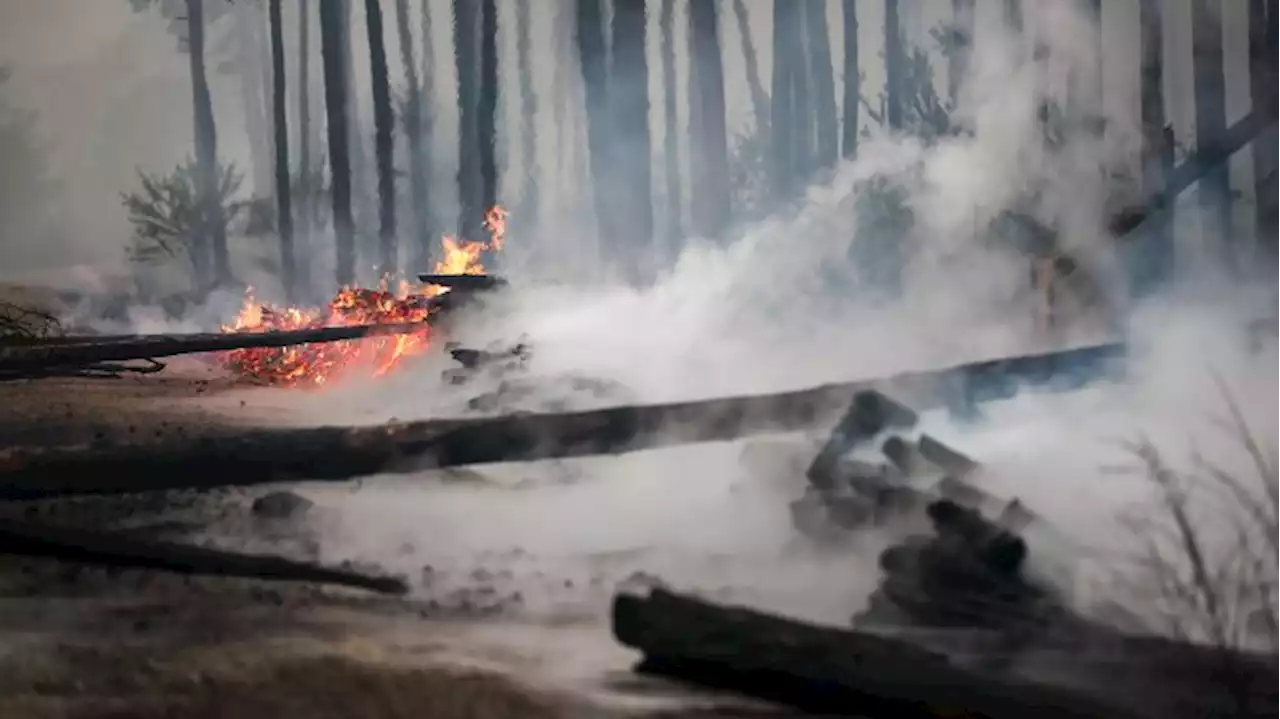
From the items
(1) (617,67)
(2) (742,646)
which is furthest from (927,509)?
(1) (617,67)

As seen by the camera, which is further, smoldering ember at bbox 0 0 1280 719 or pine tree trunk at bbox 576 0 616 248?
pine tree trunk at bbox 576 0 616 248

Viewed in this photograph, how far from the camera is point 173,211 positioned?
2137 mm

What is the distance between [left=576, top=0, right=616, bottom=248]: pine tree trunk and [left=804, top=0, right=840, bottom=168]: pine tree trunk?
34 centimetres

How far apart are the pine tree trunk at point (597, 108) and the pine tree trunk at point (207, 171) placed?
65 centimetres

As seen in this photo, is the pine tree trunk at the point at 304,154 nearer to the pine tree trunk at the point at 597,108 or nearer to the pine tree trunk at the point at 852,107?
the pine tree trunk at the point at 597,108

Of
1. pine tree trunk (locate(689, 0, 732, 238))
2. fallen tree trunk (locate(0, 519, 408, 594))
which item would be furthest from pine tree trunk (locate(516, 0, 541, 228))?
fallen tree trunk (locate(0, 519, 408, 594))

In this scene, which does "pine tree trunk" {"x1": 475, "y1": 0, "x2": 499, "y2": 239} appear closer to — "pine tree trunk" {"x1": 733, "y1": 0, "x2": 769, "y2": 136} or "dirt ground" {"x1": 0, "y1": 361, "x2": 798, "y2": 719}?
"pine tree trunk" {"x1": 733, "y1": 0, "x2": 769, "y2": 136}

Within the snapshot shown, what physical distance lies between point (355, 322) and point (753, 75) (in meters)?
0.79

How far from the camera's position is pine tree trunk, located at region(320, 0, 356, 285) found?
2.11 metres

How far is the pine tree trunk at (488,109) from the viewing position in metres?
2.08

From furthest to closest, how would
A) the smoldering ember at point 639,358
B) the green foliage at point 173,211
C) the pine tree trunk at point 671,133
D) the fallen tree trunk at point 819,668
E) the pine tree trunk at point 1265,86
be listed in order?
the green foliage at point 173,211 → the pine tree trunk at point 671,133 → the pine tree trunk at point 1265,86 → the smoldering ember at point 639,358 → the fallen tree trunk at point 819,668

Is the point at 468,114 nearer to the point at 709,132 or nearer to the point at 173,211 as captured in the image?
the point at 709,132

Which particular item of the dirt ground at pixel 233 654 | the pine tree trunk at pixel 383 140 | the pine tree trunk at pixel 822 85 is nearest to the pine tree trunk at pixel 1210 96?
the pine tree trunk at pixel 822 85

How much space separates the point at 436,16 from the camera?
2.13 m
